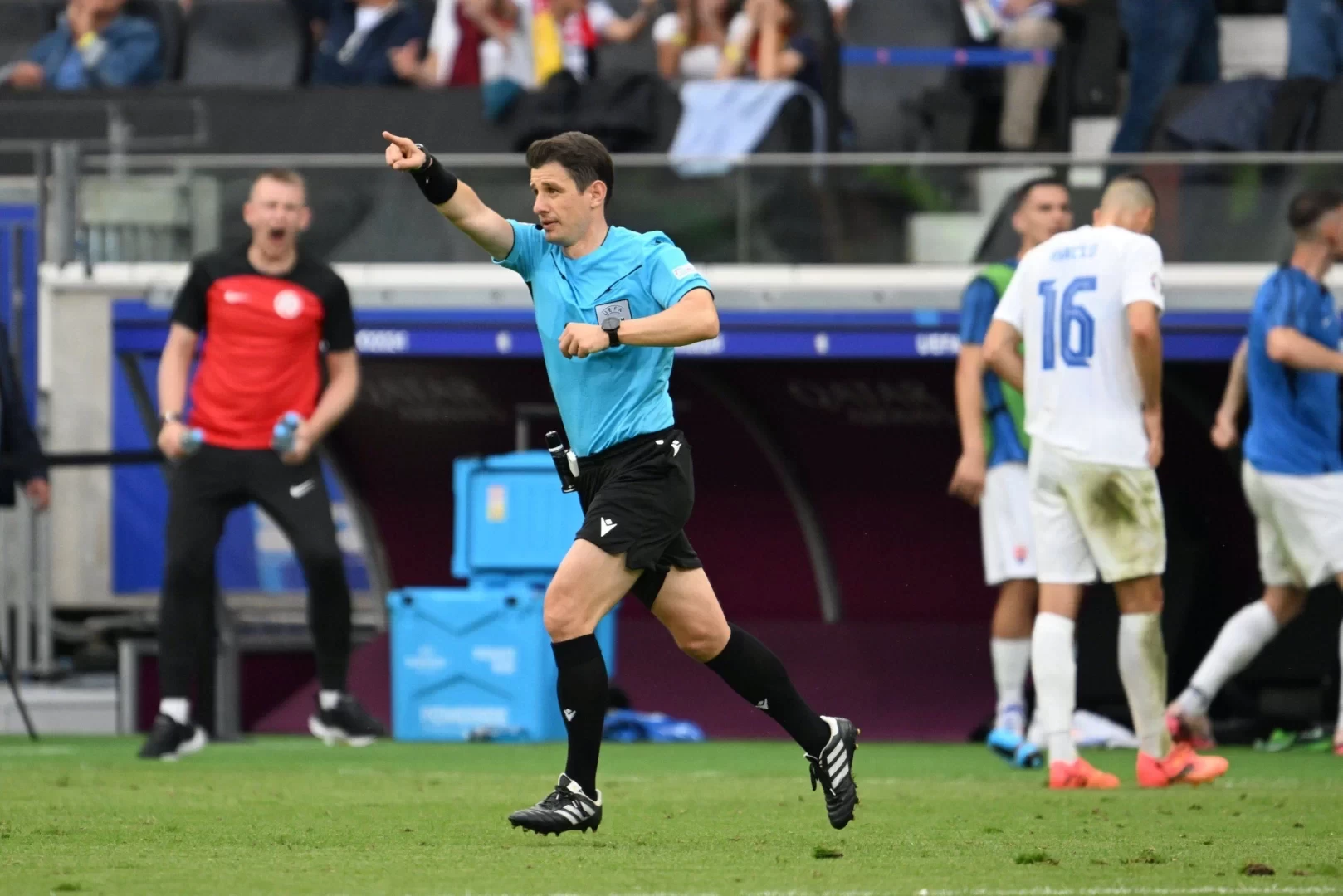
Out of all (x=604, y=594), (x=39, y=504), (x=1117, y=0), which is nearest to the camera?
(x=604, y=594)

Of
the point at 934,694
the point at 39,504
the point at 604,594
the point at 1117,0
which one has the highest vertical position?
the point at 1117,0

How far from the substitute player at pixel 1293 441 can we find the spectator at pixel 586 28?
4.53 meters

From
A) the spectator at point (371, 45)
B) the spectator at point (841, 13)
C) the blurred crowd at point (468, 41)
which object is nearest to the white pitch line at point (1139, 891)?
the blurred crowd at point (468, 41)

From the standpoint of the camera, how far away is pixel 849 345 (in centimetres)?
1180

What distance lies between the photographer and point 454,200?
6246mm

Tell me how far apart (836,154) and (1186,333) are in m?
1.87

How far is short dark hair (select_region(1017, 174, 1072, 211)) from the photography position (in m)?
10.3

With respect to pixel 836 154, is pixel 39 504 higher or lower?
lower

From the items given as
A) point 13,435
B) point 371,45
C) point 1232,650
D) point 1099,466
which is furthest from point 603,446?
point 371,45

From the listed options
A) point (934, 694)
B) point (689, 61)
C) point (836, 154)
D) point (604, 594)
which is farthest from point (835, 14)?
point (604, 594)

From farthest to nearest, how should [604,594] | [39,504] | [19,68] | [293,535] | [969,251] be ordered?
[19,68] < [969,251] < [39,504] < [293,535] < [604,594]

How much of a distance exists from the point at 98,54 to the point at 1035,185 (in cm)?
651

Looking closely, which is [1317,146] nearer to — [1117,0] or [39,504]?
[1117,0]

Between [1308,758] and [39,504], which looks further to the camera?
[39,504]
